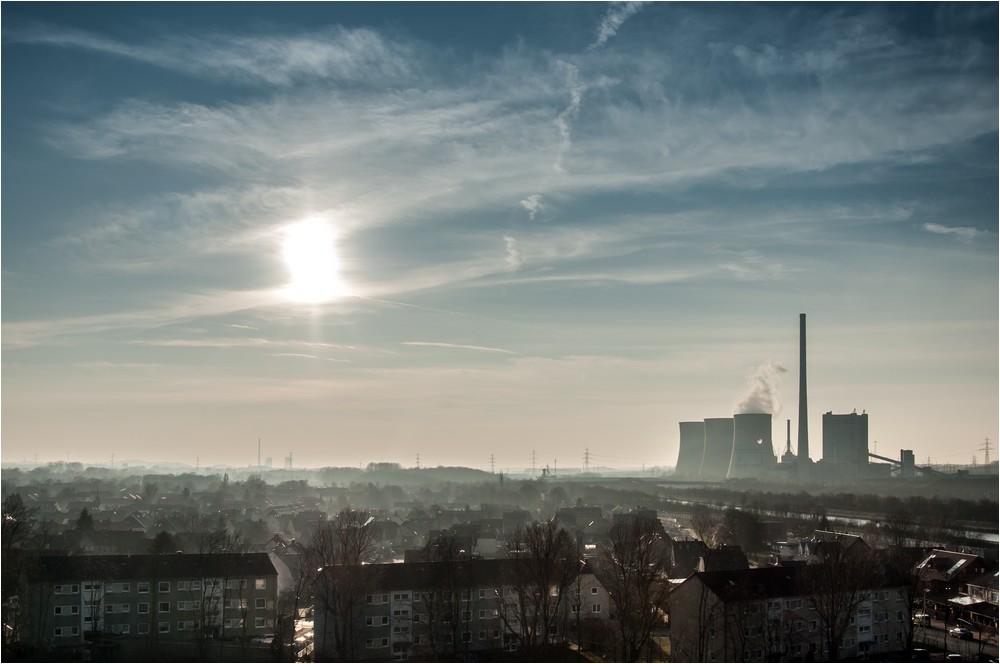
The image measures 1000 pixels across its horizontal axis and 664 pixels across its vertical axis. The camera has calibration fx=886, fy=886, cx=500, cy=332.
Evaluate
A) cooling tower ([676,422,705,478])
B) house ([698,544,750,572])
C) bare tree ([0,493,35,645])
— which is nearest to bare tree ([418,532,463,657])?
bare tree ([0,493,35,645])

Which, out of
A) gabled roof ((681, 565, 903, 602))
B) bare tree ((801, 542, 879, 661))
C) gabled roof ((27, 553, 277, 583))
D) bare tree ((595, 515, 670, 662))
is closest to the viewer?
bare tree ((595, 515, 670, 662))

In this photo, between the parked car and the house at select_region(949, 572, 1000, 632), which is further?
the house at select_region(949, 572, 1000, 632)

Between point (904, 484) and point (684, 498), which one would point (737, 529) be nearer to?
point (684, 498)

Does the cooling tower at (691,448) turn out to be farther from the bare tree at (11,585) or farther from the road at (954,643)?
the bare tree at (11,585)

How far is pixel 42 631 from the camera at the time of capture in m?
26.0

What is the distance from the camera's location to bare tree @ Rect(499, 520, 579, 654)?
2389cm

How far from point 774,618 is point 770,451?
78.3 meters

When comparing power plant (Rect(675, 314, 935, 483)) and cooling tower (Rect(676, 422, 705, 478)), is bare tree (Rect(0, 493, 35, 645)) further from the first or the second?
cooling tower (Rect(676, 422, 705, 478))

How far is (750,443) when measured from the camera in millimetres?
95938

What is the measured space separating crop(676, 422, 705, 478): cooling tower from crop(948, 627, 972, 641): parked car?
84.1m

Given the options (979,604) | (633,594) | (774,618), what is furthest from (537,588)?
(979,604)

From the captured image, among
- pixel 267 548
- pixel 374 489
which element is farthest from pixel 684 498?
pixel 267 548

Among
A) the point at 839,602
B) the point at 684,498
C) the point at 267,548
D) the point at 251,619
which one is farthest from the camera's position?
the point at 684,498

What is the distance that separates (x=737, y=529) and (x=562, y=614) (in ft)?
84.4
